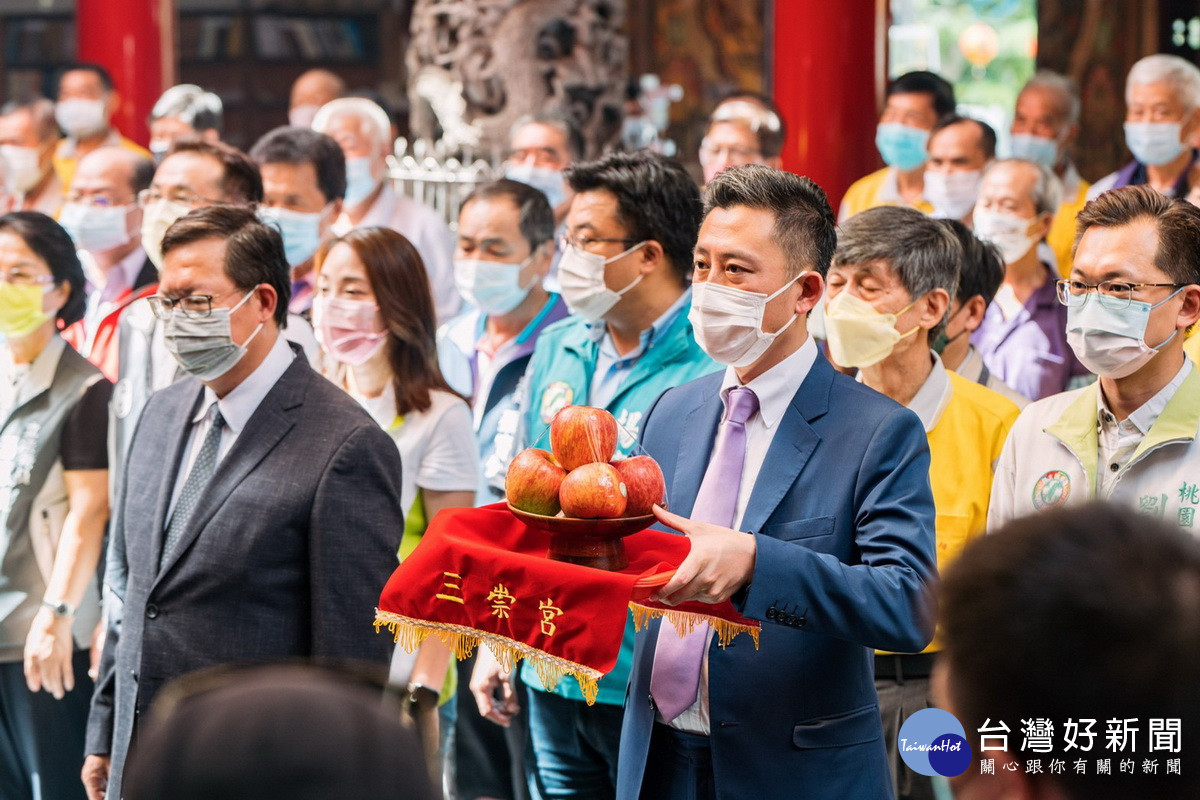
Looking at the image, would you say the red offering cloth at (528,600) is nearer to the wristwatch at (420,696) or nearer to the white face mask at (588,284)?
the wristwatch at (420,696)

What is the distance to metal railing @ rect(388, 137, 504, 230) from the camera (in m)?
8.13

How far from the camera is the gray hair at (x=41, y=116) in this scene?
26.9 feet

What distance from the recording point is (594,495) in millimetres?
2160

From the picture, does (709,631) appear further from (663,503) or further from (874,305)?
(874,305)

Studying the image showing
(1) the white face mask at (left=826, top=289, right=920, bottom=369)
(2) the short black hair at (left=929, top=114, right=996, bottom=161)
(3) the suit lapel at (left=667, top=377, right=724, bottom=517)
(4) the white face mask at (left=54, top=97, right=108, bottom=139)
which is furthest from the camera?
(4) the white face mask at (left=54, top=97, right=108, bottom=139)

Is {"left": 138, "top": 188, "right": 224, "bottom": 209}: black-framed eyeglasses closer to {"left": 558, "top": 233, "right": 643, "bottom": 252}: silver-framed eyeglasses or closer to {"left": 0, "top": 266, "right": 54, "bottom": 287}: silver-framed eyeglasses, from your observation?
A: {"left": 0, "top": 266, "right": 54, "bottom": 287}: silver-framed eyeglasses

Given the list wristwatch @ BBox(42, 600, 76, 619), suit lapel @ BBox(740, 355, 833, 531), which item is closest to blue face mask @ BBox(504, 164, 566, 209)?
wristwatch @ BBox(42, 600, 76, 619)

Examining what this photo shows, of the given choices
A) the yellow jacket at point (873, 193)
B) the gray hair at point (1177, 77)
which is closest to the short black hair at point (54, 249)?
the yellow jacket at point (873, 193)

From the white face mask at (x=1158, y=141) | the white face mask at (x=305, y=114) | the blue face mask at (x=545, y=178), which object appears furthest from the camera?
Answer: the white face mask at (x=305, y=114)

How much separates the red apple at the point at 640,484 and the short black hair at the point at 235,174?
9.46 feet

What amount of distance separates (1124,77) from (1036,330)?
5.99m

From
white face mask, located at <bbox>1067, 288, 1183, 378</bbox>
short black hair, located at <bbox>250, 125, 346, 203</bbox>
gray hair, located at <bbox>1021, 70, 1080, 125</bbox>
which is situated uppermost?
gray hair, located at <bbox>1021, 70, 1080, 125</bbox>

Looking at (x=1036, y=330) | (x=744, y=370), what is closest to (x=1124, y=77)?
(x=1036, y=330)

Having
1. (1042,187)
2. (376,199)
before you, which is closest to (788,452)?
(1042,187)
